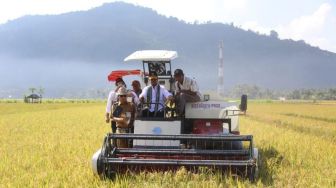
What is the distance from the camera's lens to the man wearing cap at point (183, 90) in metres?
10.1

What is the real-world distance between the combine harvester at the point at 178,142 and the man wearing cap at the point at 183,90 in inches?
6.3

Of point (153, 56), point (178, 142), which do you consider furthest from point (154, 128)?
point (153, 56)

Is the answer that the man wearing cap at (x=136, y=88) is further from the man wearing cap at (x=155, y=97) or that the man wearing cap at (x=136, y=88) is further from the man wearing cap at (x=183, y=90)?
the man wearing cap at (x=155, y=97)

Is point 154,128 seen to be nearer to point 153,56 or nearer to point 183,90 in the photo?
point 183,90

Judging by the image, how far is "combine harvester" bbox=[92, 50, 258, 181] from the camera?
8.52 metres

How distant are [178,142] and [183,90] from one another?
135cm

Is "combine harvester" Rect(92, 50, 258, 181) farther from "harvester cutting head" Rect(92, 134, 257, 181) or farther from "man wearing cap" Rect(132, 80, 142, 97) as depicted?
"man wearing cap" Rect(132, 80, 142, 97)

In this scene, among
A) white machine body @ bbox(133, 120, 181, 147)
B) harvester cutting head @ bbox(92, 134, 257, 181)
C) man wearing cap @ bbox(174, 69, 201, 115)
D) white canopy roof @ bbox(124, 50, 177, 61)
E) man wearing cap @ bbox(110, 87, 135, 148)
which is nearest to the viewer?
harvester cutting head @ bbox(92, 134, 257, 181)

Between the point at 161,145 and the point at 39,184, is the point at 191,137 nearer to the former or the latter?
the point at 161,145

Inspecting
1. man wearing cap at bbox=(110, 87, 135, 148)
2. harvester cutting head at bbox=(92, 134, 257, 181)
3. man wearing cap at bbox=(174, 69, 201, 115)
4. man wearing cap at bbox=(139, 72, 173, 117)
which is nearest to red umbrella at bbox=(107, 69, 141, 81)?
man wearing cap at bbox=(174, 69, 201, 115)

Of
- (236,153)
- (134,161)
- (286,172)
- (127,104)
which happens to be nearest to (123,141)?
(127,104)

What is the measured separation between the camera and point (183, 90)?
10.5m

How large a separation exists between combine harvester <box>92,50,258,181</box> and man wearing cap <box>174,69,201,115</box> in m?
0.16

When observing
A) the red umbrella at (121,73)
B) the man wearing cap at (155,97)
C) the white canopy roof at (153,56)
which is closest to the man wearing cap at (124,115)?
the man wearing cap at (155,97)
